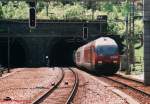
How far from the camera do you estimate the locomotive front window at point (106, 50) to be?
143 ft

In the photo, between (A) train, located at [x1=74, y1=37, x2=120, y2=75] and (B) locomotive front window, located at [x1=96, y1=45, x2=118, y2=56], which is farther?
(B) locomotive front window, located at [x1=96, y1=45, x2=118, y2=56]

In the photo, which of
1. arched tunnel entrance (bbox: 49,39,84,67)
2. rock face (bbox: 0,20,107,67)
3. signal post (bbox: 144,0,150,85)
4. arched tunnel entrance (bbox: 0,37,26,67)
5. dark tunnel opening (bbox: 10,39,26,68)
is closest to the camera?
signal post (bbox: 144,0,150,85)

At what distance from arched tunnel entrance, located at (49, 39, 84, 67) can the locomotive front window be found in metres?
47.9

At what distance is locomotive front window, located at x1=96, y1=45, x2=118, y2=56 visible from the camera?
43.6 meters

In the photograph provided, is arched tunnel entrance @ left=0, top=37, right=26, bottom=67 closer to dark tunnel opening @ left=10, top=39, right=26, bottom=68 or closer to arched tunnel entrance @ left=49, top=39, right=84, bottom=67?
dark tunnel opening @ left=10, top=39, right=26, bottom=68

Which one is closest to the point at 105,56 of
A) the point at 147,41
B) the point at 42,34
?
the point at 147,41

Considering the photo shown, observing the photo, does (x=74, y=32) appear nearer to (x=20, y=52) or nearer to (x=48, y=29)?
(x=48, y=29)

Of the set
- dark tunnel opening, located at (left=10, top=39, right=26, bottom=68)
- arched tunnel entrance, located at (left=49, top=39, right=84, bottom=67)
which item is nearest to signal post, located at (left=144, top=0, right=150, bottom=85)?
dark tunnel opening, located at (left=10, top=39, right=26, bottom=68)

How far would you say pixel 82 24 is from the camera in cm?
8162

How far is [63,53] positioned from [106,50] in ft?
182

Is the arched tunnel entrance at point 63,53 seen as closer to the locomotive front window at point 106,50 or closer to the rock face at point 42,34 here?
the rock face at point 42,34

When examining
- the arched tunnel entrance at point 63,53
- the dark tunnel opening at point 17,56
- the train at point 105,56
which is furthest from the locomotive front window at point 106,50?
the arched tunnel entrance at point 63,53

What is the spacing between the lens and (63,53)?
9900 centimetres

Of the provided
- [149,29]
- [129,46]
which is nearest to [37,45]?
[129,46]
